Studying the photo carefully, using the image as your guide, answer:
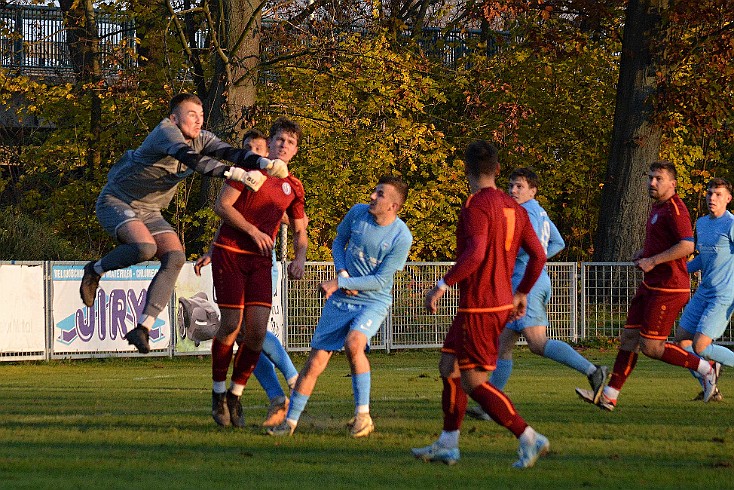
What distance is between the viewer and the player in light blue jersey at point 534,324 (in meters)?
11.5

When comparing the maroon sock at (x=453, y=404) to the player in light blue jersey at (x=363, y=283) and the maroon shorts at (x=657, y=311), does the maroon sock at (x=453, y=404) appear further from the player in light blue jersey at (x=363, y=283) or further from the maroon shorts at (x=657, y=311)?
the maroon shorts at (x=657, y=311)

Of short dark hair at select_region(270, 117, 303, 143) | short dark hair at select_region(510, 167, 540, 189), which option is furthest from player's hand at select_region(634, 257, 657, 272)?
short dark hair at select_region(270, 117, 303, 143)

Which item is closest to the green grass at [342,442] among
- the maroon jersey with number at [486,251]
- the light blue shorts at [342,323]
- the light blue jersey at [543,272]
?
the light blue shorts at [342,323]

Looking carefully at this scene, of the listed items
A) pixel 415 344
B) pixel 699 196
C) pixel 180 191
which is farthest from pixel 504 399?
pixel 699 196

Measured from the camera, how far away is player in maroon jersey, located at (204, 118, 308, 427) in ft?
33.1

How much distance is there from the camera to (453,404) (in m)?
8.32

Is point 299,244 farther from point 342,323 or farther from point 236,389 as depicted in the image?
point 236,389

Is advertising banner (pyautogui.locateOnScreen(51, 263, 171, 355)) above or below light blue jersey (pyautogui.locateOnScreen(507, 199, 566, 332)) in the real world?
below

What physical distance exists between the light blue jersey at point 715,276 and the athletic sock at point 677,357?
54.1 inches

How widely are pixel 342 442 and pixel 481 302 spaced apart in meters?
1.79

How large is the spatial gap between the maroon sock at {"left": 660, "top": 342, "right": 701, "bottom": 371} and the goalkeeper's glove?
4.45 metres

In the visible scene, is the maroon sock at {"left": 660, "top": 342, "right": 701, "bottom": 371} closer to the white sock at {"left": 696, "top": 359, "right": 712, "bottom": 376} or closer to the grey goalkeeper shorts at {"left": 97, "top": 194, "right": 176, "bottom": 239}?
the white sock at {"left": 696, "top": 359, "right": 712, "bottom": 376}

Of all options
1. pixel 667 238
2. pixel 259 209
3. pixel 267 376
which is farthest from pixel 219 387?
pixel 667 238

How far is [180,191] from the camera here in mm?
27844
